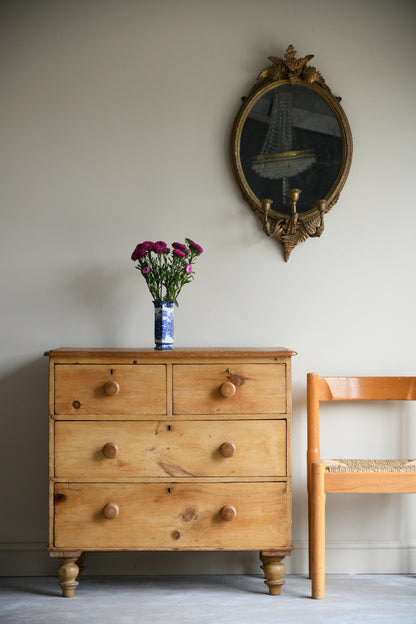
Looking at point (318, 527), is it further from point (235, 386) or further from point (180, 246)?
point (180, 246)

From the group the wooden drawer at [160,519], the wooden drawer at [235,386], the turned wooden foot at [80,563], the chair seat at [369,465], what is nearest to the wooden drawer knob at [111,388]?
the wooden drawer at [235,386]

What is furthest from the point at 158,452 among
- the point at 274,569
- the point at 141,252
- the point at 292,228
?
the point at 292,228

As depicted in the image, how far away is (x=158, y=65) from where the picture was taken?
121 inches

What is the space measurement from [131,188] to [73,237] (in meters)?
0.36

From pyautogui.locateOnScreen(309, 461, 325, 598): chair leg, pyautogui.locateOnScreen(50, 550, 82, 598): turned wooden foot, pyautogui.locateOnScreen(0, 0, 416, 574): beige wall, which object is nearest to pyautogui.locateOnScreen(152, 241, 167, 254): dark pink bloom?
pyautogui.locateOnScreen(0, 0, 416, 574): beige wall

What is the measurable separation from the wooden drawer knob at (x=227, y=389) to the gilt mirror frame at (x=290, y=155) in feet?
2.66

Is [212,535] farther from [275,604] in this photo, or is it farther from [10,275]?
[10,275]

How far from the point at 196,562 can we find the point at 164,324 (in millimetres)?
1123

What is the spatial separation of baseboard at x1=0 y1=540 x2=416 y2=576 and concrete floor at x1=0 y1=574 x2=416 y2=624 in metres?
0.05

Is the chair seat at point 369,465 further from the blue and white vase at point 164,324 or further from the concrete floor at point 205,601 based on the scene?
the blue and white vase at point 164,324

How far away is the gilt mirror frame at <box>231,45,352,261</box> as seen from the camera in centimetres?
304

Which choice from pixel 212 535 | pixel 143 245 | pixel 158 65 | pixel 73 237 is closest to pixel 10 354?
pixel 73 237

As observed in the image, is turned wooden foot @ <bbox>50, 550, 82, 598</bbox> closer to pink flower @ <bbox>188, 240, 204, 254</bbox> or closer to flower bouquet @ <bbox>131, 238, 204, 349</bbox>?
flower bouquet @ <bbox>131, 238, 204, 349</bbox>

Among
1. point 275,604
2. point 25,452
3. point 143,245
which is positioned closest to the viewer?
point 275,604
